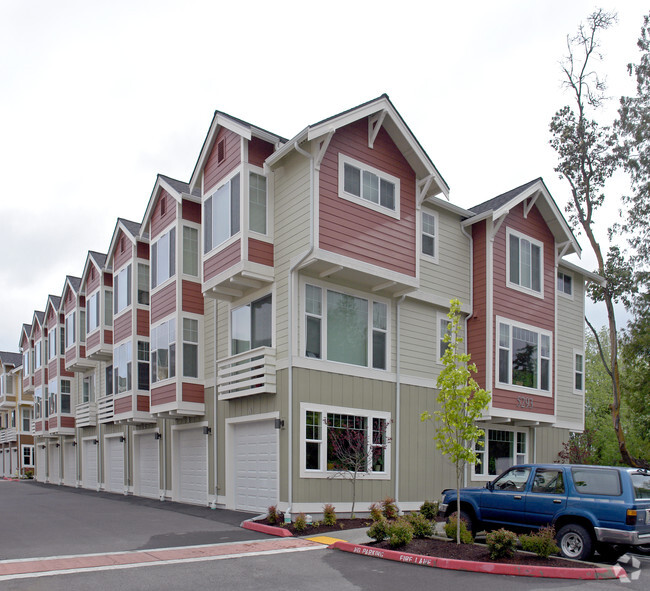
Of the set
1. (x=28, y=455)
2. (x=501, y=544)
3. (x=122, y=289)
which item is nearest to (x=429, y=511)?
(x=501, y=544)

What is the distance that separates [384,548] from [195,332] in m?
11.0

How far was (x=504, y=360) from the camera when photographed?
20938mm

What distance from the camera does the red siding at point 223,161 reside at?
17844 millimetres

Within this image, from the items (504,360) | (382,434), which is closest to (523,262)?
(504,360)

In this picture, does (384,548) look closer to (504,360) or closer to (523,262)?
(504,360)

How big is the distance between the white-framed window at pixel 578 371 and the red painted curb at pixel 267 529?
15.0 meters

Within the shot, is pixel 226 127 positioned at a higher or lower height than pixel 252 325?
higher

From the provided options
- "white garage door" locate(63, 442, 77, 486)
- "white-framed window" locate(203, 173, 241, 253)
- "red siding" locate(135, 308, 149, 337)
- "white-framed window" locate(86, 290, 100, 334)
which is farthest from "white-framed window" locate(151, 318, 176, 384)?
"white garage door" locate(63, 442, 77, 486)

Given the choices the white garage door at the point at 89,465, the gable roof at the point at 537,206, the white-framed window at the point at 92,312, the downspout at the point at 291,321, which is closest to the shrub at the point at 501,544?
the downspout at the point at 291,321

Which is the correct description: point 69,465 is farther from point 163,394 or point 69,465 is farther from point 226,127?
point 226,127

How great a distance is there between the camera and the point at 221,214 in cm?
1844

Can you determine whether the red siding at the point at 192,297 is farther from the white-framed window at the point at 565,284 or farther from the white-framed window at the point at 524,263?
the white-framed window at the point at 565,284

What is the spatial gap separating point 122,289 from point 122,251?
1675 millimetres

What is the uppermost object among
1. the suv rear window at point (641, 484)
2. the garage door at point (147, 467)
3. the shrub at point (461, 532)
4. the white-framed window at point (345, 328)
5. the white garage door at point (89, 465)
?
the white-framed window at point (345, 328)
